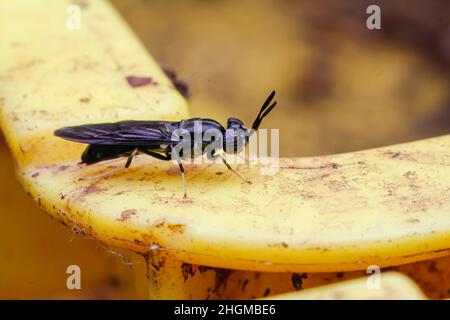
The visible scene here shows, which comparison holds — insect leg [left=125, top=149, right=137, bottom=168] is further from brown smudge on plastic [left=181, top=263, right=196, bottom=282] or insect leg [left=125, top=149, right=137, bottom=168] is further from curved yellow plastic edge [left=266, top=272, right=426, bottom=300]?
curved yellow plastic edge [left=266, top=272, right=426, bottom=300]

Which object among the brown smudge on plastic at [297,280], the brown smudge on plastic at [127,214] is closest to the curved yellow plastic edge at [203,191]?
the brown smudge on plastic at [127,214]

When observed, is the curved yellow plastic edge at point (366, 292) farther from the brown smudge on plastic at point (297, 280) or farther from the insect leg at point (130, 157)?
the insect leg at point (130, 157)

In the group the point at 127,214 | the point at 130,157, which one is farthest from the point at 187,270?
the point at 130,157

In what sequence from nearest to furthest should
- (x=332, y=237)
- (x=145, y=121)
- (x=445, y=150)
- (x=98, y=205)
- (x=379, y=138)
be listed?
1. (x=332, y=237)
2. (x=98, y=205)
3. (x=445, y=150)
4. (x=145, y=121)
5. (x=379, y=138)

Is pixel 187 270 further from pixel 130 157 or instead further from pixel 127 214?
pixel 130 157

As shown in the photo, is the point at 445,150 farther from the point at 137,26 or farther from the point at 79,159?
the point at 137,26

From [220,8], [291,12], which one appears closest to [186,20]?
[220,8]

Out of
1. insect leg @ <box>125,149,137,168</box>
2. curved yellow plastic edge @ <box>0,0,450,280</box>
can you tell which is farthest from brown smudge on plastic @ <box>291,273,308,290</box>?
insect leg @ <box>125,149,137,168</box>

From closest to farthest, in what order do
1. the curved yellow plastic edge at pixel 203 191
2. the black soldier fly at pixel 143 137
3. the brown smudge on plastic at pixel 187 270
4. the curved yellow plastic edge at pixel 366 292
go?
the curved yellow plastic edge at pixel 366 292 → the curved yellow plastic edge at pixel 203 191 → the brown smudge on plastic at pixel 187 270 → the black soldier fly at pixel 143 137
